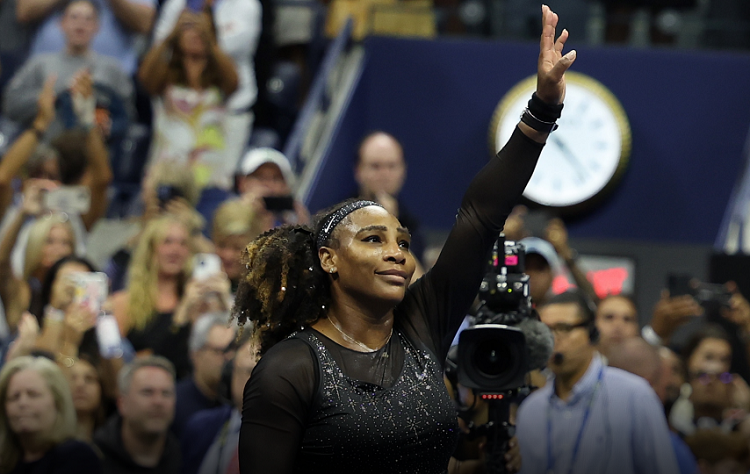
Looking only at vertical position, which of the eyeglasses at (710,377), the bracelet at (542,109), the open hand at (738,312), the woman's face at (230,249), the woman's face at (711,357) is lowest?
the eyeglasses at (710,377)

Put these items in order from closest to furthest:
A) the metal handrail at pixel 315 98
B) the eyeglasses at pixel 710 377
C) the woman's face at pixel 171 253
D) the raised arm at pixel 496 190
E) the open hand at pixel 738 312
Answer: the raised arm at pixel 496 190, the eyeglasses at pixel 710 377, the woman's face at pixel 171 253, the open hand at pixel 738 312, the metal handrail at pixel 315 98

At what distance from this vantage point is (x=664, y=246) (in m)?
8.13

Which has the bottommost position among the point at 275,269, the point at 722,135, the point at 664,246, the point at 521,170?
the point at 664,246

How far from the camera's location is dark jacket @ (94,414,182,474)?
477 cm

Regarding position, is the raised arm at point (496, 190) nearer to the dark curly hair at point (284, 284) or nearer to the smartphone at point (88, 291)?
the dark curly hair at point (284, 284)

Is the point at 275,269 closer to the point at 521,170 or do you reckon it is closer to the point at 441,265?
the point at 441,265

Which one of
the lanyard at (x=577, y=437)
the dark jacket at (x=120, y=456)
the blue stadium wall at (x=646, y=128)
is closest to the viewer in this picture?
the lanyard at (x=577, y=437)

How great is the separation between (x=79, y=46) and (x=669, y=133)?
3.91 m

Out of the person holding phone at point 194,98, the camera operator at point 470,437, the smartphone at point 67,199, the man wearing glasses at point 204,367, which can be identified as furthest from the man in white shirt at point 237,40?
the camera operator at point 470,437

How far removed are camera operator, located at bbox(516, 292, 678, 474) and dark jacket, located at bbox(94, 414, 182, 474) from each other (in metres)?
1.35

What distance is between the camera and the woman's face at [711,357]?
5.59 m

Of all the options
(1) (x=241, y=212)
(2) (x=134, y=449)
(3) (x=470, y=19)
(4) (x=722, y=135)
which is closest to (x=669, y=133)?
(4) (x=722, y=135)

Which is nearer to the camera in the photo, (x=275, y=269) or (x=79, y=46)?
(x=275, y=269)

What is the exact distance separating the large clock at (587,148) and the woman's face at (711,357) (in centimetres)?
261
